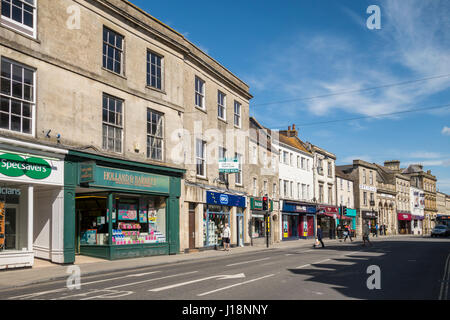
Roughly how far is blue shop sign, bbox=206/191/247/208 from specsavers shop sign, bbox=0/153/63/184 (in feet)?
40.2

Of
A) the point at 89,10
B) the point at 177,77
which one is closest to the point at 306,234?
the point at 177,77

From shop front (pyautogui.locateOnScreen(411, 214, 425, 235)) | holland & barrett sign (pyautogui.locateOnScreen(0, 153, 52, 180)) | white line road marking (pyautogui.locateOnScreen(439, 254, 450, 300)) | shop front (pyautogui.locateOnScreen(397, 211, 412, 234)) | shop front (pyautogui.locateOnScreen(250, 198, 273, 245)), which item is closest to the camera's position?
white line road marking (pyautogui.locateOnScreen(439, 254, 450, 300))

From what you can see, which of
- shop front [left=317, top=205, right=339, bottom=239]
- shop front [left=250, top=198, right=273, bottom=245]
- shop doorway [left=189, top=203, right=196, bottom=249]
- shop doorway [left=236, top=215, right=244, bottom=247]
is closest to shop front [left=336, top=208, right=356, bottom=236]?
shop front [left=317, top=205, right=339, bottom=239]

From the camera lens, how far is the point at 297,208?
46.4 m

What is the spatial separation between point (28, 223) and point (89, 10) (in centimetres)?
1017

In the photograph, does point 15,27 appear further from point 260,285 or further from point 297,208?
point 297,208

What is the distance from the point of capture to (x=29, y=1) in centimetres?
1769

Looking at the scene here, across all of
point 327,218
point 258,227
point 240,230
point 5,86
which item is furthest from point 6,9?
point 327,218

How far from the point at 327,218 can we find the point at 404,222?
35873 millimetres

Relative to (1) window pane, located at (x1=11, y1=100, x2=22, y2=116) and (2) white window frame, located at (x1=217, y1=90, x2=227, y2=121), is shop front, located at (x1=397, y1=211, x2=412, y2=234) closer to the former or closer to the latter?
(2) white window frame, located at (x1=217, y1=90, x2=227, y2=121)

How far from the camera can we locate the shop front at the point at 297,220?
4441 centimetres

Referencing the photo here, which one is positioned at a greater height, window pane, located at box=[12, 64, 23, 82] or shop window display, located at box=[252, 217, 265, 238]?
window pane, located at box=[12, 64, 23, 82]

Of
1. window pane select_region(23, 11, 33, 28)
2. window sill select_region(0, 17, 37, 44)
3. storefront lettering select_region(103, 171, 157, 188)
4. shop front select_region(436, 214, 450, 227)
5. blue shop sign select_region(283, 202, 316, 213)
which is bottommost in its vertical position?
shop front select_region(436, 214, 450, 227)

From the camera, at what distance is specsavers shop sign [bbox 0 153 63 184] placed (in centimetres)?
1593
